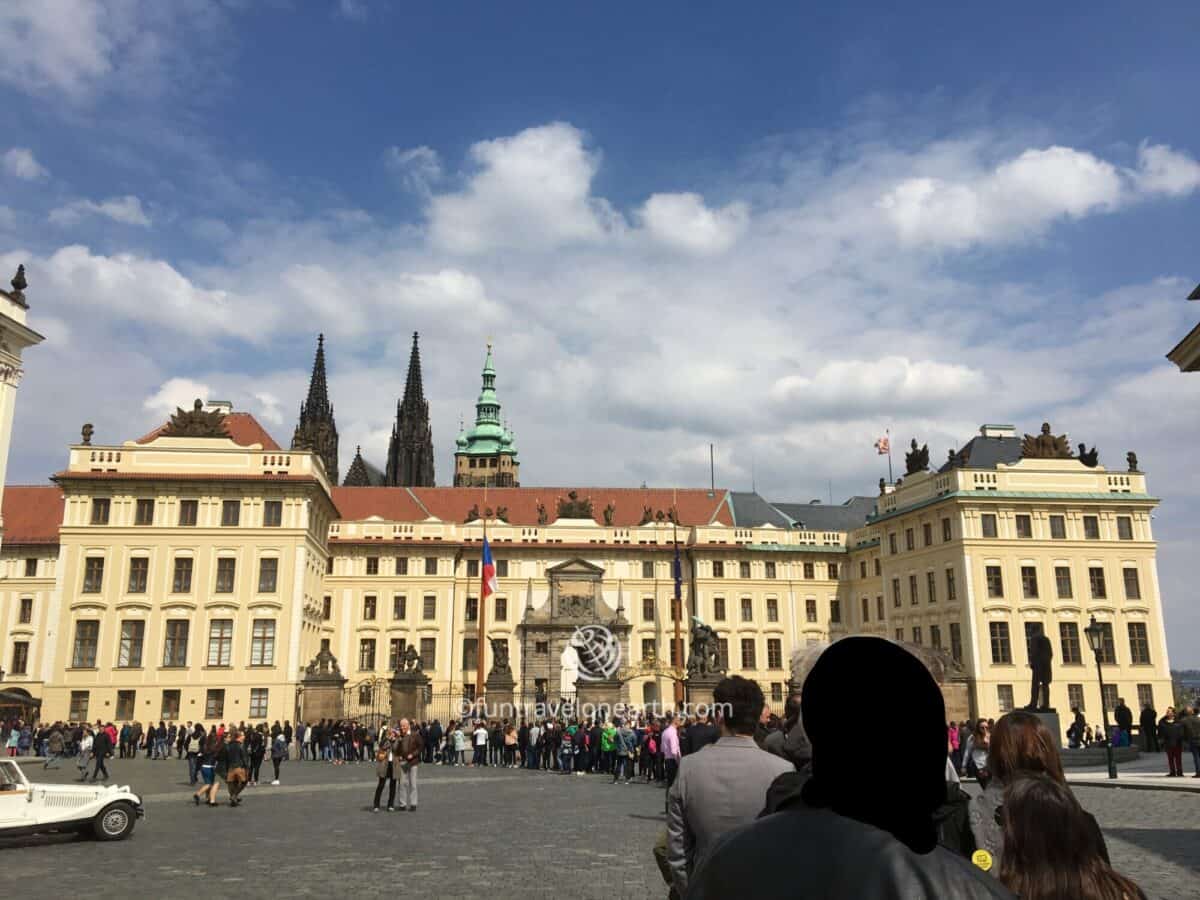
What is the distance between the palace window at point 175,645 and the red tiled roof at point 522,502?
18.0m

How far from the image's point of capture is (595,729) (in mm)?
27750

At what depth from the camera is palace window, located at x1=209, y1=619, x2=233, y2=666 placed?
140 ft

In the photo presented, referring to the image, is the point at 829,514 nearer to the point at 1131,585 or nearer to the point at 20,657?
the point at 1131,585

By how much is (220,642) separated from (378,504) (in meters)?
19.9

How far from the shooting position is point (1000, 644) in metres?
45.0

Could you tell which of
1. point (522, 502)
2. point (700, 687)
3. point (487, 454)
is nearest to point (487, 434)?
point (487, 454)

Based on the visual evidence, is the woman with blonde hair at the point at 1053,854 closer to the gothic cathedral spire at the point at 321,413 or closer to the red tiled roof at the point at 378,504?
the red tiled roof at the point at 378,504

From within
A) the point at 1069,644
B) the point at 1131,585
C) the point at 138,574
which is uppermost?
the point at 138,574

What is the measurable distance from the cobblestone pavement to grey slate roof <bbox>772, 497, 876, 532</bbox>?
45259 mm

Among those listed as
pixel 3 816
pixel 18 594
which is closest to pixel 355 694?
pixel 18 594

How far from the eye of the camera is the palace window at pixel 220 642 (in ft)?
140

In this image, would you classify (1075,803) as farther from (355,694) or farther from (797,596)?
(797,596)

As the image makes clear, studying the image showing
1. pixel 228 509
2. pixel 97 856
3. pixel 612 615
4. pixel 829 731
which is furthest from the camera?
pixel 612 615

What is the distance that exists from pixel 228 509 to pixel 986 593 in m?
35.9
